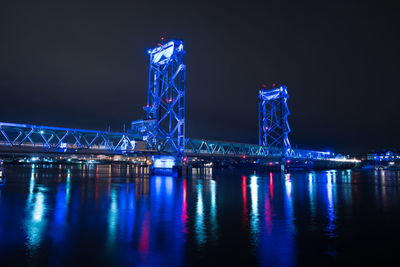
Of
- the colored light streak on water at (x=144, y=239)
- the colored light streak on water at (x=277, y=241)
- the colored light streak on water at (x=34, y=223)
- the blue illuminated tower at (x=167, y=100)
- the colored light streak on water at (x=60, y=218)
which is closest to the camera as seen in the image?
the colored light streak on water at (x=277, y=241)

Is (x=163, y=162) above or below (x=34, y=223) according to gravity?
above

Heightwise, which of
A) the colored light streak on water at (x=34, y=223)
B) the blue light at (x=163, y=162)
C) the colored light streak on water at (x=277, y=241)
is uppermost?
the blue light at (x=163, y=162)

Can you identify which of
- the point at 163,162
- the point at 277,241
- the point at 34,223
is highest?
the point at 163,162

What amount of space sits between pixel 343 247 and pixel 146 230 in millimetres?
6918

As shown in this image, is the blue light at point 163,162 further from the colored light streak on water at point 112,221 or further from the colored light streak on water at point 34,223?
the colored light streak on water at point 34,223

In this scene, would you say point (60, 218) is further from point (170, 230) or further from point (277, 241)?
point (277, 241)

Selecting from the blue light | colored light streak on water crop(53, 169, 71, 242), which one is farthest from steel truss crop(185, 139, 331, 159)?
colored light streak on water crop(53, 169, 71, 242)

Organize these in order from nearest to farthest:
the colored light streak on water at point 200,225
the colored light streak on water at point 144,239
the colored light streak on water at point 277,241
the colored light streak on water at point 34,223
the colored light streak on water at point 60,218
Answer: the colored light streak on water at point 277,241
the colored light streak on water at point 144,239
the colored light streak on water at point 34,223
the colored light streak on water at point 200,225
the colored light streak on water at point 60,218

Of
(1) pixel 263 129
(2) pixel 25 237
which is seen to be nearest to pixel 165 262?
(2) pixel 25 237

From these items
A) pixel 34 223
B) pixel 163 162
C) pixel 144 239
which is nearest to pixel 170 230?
pixel 144 239

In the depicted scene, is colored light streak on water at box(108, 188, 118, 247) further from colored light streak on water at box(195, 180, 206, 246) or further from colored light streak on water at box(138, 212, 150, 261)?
colored light streak on water at box(195, 180, 206, 246)

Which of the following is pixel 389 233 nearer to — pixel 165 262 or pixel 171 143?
pixel 165 262

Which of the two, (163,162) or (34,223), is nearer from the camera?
(34,223)

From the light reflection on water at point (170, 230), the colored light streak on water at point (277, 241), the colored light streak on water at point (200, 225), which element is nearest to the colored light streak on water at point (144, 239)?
the light reflection on water at point (170, 230)
